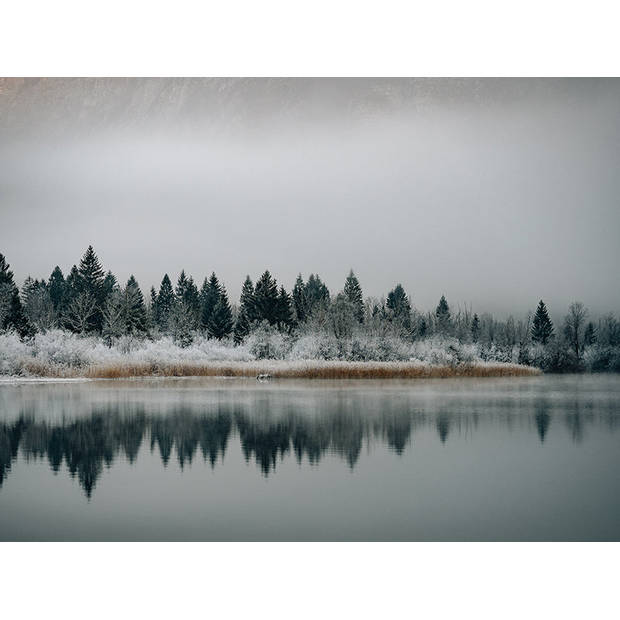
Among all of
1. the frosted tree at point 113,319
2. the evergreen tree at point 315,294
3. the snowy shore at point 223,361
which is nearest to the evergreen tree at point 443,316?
the snowy shore at point 223,361

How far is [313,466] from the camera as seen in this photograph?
6.93 m

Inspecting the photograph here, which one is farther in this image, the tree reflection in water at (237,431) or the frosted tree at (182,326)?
the frosted tree at (182,326)

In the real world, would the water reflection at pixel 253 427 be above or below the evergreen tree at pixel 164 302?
below

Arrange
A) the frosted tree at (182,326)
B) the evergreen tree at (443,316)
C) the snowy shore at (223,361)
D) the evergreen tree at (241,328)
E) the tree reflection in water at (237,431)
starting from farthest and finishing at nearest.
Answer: the frosted tree at (182,326), the snowy shore at (223,361), the evergreen tree at (241,328), the evergreen tree at (443,316), the tree reflection in water at (237,431)

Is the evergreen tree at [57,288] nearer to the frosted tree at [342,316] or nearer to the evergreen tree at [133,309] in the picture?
the evergreen tree at [133,309]

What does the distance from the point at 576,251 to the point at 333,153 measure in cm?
342

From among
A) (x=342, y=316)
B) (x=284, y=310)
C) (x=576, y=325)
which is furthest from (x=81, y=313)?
(x=576, y=325)

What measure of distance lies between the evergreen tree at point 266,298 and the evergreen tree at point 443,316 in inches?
97.9

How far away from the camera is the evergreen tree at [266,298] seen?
11.2 m

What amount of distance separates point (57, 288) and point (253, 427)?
4.46 meters

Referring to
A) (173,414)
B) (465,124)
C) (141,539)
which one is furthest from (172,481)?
(465,124)

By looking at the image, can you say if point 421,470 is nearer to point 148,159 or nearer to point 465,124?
point 465,124

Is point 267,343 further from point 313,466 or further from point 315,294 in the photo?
point 313,466

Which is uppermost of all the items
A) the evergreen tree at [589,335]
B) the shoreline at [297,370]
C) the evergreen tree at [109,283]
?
the evergreen tree at [109,283]
